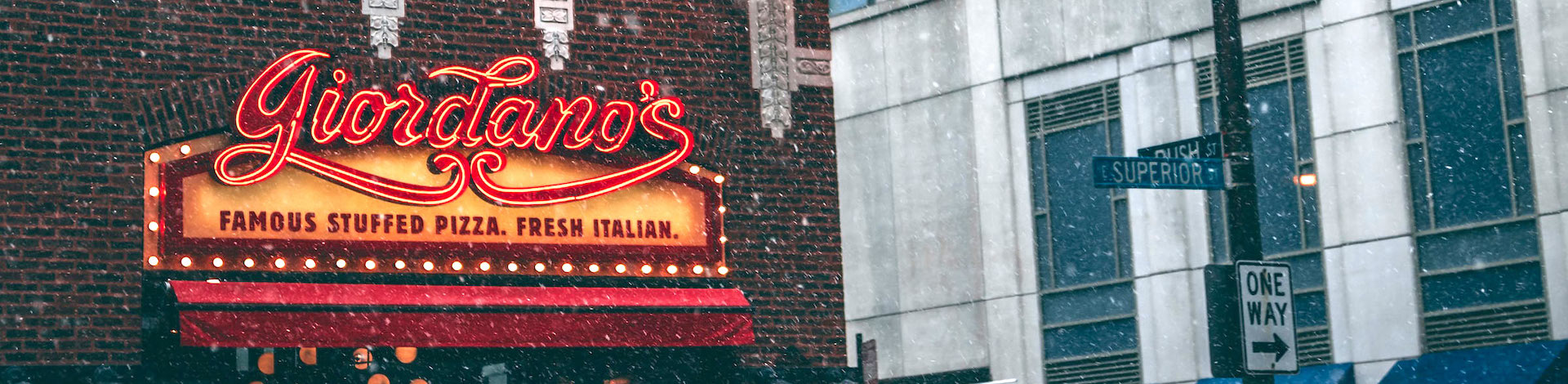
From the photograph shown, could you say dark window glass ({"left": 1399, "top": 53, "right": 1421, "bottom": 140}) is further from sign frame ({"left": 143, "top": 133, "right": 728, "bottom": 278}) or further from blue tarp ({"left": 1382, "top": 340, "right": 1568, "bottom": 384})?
sign frame ({"left": 143, "top": 133, "right": 728, "bottom": 278})

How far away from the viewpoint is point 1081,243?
3409 cm

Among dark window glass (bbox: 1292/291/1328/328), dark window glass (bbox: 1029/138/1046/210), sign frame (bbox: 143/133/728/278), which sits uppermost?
dark window glass (bbox: 1029/138/1046/210)

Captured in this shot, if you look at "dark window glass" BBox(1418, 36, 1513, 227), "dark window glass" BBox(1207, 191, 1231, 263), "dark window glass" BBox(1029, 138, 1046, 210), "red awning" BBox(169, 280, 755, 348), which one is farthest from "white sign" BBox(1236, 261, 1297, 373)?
"dark window glass" BBox(1029, 138, 1046, 210)

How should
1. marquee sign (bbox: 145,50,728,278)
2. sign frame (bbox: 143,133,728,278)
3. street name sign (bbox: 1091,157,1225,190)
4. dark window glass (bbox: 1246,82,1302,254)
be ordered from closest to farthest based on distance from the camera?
street name sign (bbox: 1091,157,1225,190) < sign frame (bbox: 143,133,728,278) < marquee sign (bbox: 145,50,728,278) < dark window glass (bbox: 1246,82,1302,254)

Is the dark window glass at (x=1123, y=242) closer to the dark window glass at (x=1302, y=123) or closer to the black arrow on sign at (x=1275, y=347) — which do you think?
the dark window glass at (x=1302, y=123)

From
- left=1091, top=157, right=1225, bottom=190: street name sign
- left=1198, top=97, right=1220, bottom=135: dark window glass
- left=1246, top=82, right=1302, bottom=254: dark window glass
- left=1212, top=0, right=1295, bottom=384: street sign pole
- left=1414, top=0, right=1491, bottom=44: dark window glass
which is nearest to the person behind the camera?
left=1212, top=0, right=1295, bottom=384: street sign pole

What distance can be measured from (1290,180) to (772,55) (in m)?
13.4

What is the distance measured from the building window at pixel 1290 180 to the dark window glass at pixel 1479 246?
1.95 metres

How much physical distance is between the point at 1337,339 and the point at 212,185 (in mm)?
18139

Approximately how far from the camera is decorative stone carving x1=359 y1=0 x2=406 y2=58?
17.5 metres

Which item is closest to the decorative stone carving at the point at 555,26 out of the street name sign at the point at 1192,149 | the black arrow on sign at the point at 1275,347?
the street name sign at the point at 1192,149

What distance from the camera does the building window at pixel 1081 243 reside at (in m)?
33.2

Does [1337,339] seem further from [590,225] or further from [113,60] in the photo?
[113,60]

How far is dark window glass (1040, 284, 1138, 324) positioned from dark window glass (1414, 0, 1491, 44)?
7082 mm
